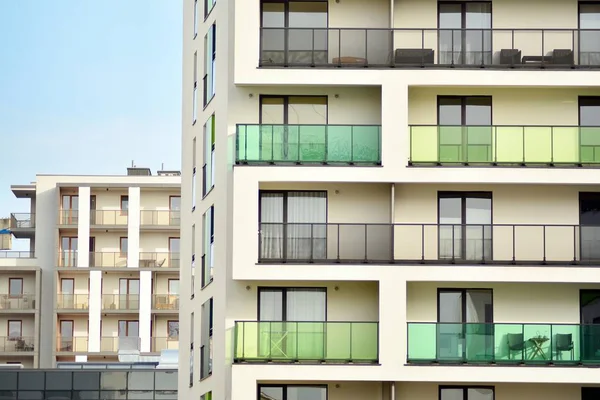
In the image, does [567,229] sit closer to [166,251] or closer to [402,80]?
[402,80]

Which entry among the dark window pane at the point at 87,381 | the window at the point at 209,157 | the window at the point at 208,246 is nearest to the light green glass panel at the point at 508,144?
the window at the point at 209,157

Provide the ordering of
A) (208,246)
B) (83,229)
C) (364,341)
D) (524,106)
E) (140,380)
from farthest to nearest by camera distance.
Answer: (83,229) < (140,380) < (208,246) < (524,106) < (364,341)

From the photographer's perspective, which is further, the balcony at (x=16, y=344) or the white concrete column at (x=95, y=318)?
the balcony at (x=16, y=344)

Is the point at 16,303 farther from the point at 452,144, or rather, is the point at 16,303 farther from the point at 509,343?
the point at 509,343

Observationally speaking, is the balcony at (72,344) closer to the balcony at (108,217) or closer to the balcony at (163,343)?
the balcony at (163,343)

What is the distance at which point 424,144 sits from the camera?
53.4m

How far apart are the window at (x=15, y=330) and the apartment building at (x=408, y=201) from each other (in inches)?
3125

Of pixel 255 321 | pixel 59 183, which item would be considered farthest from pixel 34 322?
pixel 255 321

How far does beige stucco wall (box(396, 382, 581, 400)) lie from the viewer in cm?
5238

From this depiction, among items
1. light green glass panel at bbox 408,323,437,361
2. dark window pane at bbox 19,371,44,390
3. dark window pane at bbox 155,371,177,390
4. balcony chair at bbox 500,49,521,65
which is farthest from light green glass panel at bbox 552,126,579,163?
dark window pane at bbox 19,371,44,390

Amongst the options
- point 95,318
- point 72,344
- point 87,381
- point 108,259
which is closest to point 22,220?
point 108,259

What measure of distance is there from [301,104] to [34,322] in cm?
8113

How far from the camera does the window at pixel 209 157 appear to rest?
57.2m

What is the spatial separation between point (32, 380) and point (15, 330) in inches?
1247
